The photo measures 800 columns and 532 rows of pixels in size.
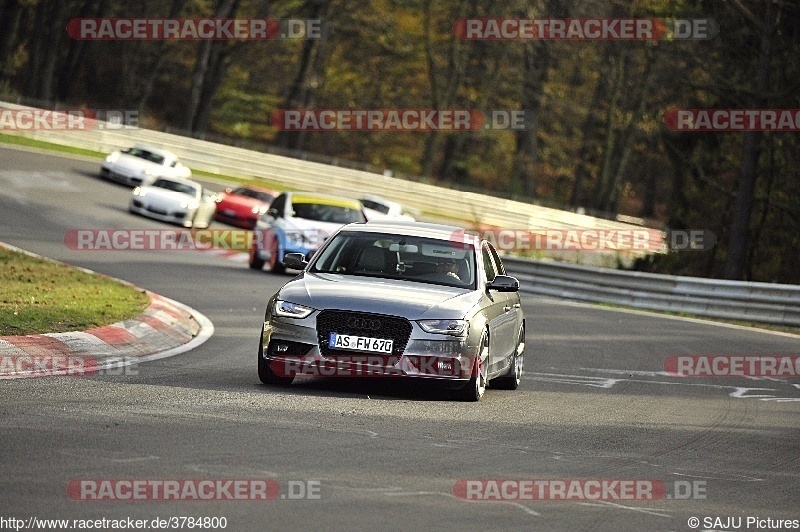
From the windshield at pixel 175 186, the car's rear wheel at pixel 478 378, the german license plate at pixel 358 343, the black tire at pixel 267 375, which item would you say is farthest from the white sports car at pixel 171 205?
the german license plate at pixel 358 343

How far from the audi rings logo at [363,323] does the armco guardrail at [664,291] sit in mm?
14943

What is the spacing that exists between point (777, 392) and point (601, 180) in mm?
50516

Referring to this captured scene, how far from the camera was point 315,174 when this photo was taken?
49781mm

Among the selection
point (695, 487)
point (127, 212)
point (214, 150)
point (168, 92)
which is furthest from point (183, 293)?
point (168, 92)

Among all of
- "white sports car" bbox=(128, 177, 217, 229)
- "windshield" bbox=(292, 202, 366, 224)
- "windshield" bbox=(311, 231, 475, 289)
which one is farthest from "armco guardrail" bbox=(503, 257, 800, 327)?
"windshield" bbox=(311, 231, 475, 289)

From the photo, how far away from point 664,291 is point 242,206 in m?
13.8

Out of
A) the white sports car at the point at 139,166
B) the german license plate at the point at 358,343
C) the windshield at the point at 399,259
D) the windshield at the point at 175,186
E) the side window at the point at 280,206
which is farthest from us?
the white sports car at the point at 139,166

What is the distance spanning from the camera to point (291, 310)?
11.3m

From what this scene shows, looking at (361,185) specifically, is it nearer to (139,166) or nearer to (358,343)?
(139,166)

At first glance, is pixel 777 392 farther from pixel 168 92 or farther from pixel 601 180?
pixel 168 92

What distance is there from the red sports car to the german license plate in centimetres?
2560

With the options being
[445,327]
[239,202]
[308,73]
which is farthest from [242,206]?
[308,73]

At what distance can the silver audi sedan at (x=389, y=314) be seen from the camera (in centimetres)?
1115

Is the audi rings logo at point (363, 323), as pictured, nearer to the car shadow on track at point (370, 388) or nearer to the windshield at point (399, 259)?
the car shadow on track at point (370, 388)
